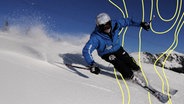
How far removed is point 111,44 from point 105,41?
22 cm

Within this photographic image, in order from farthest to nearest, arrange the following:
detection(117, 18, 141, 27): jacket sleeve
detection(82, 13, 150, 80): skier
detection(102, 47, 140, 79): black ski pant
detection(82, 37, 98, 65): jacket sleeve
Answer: detection(117, 18, 141, 27): jacket sleeve, detection(102, 47, 140, 79): black ski pant, detection(82, 13, 150, 80): skier, detection(82, 37, 98, 65): jacket sleeve

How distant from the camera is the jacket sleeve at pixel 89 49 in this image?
28.2 feet

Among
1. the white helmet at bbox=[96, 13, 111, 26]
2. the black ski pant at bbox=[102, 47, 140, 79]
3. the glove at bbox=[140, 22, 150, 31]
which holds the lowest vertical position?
the black ski pant at bbox=[102, 47, 140, 79]

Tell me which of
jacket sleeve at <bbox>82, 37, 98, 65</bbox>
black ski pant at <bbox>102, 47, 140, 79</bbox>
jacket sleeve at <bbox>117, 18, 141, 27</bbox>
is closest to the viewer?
jacket sleeve at <bbox>82, 37, 98, 65</bbox>

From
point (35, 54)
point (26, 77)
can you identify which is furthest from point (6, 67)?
point (35, 54)

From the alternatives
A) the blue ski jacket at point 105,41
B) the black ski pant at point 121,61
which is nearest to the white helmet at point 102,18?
the blue ski jacket at point 105,41

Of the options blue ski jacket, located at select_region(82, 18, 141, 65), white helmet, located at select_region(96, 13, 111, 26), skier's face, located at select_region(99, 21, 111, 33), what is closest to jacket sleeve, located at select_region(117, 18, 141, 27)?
blue ski jacket, located at select_region(82, 18, 141, 65)

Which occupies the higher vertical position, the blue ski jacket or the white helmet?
the white helmet

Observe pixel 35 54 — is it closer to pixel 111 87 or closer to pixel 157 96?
pixel 111 87

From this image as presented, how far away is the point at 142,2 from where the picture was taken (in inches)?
341

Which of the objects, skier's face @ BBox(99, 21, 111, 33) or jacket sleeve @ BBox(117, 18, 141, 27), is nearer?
skier's face @ BBox(99, 21, 111, 33)

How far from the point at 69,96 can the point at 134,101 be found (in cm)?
175

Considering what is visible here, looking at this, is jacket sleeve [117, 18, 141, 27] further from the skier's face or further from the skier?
the skier's face

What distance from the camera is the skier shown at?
8.73 meters
